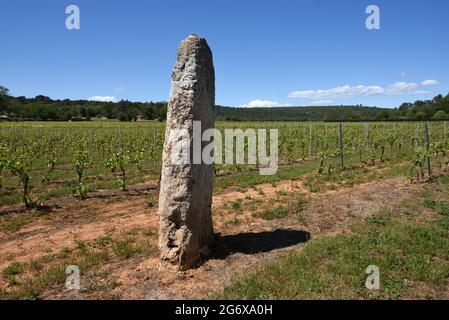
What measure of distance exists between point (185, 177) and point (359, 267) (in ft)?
10.9

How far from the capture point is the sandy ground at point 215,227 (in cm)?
579

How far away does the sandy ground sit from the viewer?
5.79 m

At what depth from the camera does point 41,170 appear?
60.0 feet

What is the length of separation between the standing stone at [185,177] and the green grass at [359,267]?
3.90 ft

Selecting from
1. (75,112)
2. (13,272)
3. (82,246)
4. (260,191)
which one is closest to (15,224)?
(82,246)

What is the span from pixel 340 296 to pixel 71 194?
1084 centimetres

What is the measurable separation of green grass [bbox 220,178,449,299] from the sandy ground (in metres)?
0.49

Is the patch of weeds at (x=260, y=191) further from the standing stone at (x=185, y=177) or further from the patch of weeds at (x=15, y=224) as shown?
the patch of weeds at (x=15, y=224)

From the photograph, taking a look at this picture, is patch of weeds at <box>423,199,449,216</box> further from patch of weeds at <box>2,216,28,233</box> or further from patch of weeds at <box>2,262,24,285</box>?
patch of weeds at <box>2,216,28,233</box>

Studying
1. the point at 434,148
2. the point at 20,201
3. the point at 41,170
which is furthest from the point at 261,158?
the point at 20,201

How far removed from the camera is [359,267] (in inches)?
235

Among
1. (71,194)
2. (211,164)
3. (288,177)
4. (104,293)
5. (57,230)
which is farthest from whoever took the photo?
(288,177)

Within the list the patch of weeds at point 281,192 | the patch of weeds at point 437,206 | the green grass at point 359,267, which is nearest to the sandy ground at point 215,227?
the patch of weeds at point 281,192
